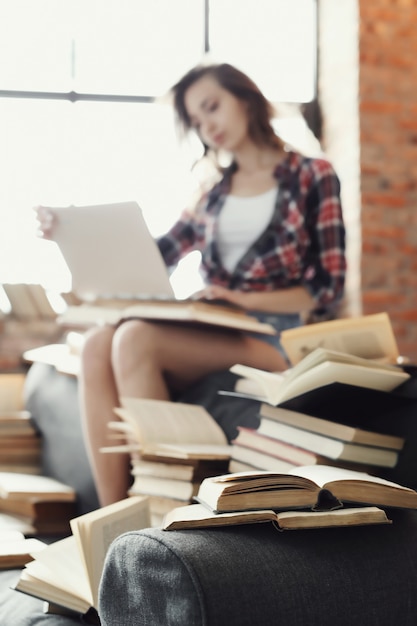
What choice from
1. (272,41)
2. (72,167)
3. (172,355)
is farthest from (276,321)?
(272,41)

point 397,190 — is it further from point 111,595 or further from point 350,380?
point 111,595

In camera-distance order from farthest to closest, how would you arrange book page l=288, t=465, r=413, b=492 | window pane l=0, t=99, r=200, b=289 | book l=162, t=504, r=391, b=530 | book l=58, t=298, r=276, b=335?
window pane l=0, t=99, r=200, b=289 < book l=58, t=298, r=276, b=335 < book page l=288, t=465, r=413, b=492 < book l=162, t=504, r=391, b=530

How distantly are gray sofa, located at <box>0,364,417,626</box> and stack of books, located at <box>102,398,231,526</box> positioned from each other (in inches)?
20.5

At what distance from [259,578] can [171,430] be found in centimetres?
80

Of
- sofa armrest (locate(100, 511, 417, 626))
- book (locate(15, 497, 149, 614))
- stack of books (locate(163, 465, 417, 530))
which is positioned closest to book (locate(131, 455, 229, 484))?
book (locate(15, 497, 149, 614))

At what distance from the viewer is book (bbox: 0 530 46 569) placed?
4.99 feet

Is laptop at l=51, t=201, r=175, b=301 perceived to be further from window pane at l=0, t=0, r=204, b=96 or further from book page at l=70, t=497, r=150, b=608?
window pane at l=0, t=0, r=204, b=96

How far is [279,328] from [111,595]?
1318 mm

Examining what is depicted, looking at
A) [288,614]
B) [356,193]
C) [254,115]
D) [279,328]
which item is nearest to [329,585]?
[288,614]

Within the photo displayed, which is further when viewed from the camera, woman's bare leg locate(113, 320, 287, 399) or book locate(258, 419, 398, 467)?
woman's bare leg locate(113, 320, 287, 399)

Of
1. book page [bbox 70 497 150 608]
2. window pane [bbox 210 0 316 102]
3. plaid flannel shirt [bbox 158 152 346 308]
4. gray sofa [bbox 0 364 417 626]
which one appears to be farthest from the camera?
window pane [bbox 210 0 316 102]

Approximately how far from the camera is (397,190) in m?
3.92

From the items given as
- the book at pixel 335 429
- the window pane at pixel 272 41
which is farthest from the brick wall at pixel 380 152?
the book at pixel 335 429

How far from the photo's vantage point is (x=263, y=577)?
793 millimetres
